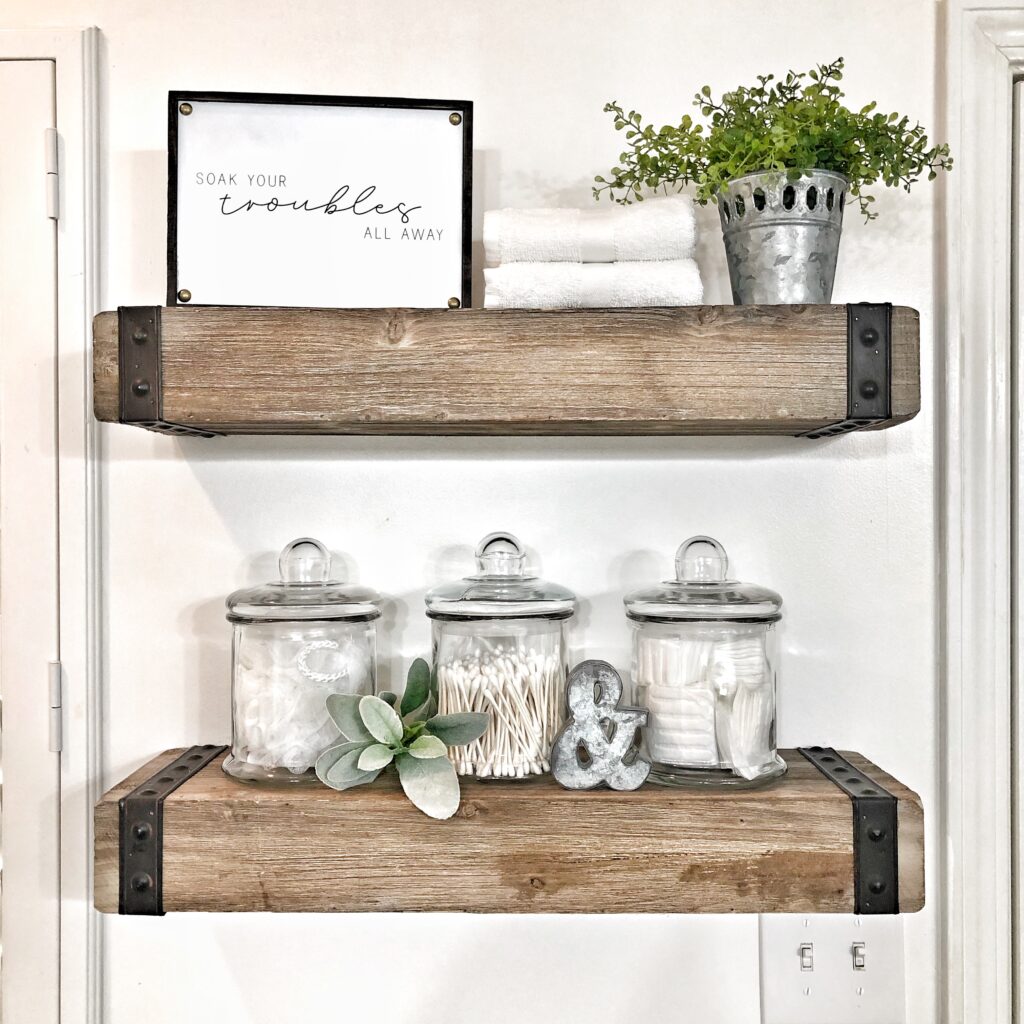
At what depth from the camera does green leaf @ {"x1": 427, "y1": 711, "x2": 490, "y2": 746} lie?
2.74 feet

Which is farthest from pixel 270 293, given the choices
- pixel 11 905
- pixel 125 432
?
pixel 11 905

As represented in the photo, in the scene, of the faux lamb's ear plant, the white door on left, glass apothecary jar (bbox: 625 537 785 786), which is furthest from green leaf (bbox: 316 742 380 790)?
the white door on left

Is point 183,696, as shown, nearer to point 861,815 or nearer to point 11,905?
point 11,905

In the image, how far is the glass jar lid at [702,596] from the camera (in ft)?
2.87

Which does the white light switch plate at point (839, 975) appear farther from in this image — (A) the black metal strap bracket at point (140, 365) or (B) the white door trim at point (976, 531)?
(A) the black metal strap bracket at point (140, 365)

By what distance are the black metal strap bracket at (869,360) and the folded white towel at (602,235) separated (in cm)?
16

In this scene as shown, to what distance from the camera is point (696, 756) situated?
0.86 m

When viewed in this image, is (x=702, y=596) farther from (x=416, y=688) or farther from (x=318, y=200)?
(x=318, y=200)

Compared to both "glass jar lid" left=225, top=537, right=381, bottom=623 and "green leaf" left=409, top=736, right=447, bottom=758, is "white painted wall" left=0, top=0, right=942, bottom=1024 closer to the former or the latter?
"glass jar lid" left=225, top=537, right=381, bottom=623

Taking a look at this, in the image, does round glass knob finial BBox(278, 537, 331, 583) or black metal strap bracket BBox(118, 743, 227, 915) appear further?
round glass knob finial BBox(278, 537, 331, 583)

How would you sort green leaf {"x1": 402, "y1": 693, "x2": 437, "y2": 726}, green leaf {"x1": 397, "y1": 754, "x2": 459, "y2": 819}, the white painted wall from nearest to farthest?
green leaf {"x1": 397, "y1": 754, "x2": 459, "y2": 819}, green leaf {"x1": 402, "y1": 693, "x2": 437, "y2": 726}, the white painted wall

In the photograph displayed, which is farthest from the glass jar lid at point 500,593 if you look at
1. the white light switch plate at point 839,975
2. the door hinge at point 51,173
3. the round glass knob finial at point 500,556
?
the door hinge at point 51,173

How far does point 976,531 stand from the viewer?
3.33ft

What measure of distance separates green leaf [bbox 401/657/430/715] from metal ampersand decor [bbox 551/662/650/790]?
14 cm
